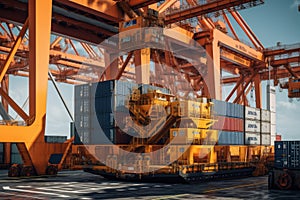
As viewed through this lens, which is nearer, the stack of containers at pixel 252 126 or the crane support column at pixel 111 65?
the stack of containers at pixel 252 126

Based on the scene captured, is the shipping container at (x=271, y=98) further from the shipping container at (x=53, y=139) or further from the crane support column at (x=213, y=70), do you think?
the shipping container at (x=53, y=139)

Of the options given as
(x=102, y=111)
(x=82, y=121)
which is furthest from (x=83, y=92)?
(x=102, y=111)

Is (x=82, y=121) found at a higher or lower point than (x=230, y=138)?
higher

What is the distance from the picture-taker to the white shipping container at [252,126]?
111ft

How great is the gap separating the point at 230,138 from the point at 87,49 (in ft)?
103

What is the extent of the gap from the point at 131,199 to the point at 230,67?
44.9m

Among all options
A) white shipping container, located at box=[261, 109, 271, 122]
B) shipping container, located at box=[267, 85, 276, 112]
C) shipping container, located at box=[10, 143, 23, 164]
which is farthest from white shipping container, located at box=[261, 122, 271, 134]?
shipping container, located at box=[10, 143, 23, 164]

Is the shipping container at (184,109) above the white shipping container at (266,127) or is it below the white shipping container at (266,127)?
above

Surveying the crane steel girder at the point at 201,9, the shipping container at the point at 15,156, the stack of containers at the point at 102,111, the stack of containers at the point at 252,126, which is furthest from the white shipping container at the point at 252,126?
the shipping container at the point at 15,156

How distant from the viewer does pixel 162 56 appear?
50594 millimetres

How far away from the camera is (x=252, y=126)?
34.7 meters

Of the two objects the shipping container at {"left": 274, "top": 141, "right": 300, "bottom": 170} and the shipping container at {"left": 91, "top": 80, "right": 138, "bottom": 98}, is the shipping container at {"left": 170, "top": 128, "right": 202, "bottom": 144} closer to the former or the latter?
the shipping container at {"left": 91, "top": 80, "right": 138, "bottom": 98}

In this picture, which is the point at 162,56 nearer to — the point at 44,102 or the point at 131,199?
the point at 44,102

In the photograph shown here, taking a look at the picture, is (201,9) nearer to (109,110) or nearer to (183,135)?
(183,135)
